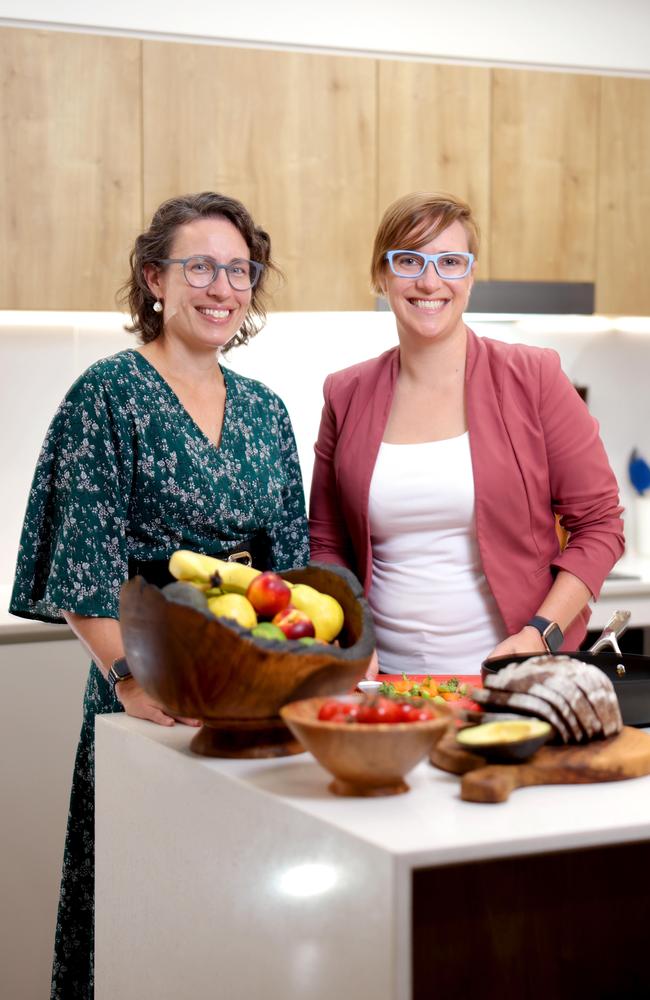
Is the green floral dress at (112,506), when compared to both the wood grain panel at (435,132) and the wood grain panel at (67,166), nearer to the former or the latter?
the wood grain panel at (67,166)

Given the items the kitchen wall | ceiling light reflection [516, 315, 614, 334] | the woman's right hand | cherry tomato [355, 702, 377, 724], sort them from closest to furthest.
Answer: cherry tomato [355, 702, 377, 724]
the woman's right hand
the kitchen wall
ceiling light reflection [516, 315, 614, 334]

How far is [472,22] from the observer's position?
142 inches

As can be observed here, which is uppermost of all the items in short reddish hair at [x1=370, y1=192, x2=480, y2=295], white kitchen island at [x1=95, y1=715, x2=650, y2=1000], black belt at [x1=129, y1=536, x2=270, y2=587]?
short reddish hair at [x1=370, y1=192, x2=480, y2=295]

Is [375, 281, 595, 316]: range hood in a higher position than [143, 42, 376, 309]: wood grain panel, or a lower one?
lower

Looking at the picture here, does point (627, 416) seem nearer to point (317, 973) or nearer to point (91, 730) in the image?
point (91, 730)

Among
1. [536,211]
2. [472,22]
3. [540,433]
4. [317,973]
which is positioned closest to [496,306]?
[536,211]

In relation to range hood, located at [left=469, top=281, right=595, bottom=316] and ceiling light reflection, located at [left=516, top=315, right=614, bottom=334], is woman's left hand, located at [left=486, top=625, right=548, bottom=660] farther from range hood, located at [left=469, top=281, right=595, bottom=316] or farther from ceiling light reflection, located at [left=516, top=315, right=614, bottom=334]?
ceiling light reflection, located at [left=516, top=315, right=614, bottom=334]

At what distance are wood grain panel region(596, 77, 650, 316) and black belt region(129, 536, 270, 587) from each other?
195cm

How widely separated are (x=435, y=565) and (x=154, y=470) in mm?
549

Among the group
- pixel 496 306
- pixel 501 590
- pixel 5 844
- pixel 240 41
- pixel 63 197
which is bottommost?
pixel 5 844

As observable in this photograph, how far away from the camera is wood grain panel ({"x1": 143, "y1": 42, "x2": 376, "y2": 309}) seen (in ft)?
10.5

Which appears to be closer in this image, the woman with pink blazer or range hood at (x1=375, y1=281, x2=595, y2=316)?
the woman with pink blazer

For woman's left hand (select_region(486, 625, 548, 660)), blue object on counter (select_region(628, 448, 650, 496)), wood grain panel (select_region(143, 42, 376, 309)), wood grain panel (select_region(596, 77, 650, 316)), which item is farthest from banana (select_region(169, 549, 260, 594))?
blue object on counter (select_region(628, 448, 650, 496))

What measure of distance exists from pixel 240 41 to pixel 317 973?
8.81 feet
